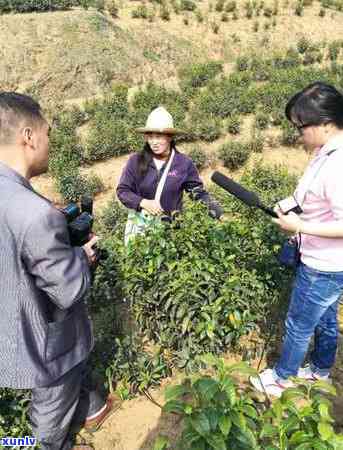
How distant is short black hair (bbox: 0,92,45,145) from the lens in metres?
1.75

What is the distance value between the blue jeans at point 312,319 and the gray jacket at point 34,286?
1.33 meters

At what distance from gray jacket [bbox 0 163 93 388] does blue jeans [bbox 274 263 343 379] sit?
133 centimetres

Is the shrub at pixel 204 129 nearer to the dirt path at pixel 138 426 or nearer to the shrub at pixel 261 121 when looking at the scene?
the shrub at pixel 261 121

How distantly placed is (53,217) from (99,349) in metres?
1.65

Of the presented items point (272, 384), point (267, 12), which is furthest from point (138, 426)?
point (267, 12)

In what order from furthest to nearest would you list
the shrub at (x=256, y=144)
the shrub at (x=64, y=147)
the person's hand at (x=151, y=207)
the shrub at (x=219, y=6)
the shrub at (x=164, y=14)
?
the shrub at (x=219, y=6) → the shrub at (x=164, y=14) → the shrub at (x=256, y=144) → the shrub at (x=64, y=147) → the person's hand at (x=151, y=207)

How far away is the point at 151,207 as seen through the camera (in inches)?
127

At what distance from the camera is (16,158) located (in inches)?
70.7

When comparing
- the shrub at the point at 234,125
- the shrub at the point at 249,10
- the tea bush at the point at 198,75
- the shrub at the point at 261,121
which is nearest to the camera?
the shrub at the point at 234,125

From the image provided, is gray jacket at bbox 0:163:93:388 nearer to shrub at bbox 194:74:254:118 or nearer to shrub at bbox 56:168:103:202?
shrub at bbox 56:168:103:202

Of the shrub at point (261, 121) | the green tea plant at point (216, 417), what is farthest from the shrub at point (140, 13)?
the green tea plant at point (216, 417)

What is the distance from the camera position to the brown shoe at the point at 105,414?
2670 mm

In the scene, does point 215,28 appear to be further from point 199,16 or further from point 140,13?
point 140,13

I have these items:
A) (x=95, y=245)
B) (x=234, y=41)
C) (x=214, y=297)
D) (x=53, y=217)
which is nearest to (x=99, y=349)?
(x=214, y=297)
